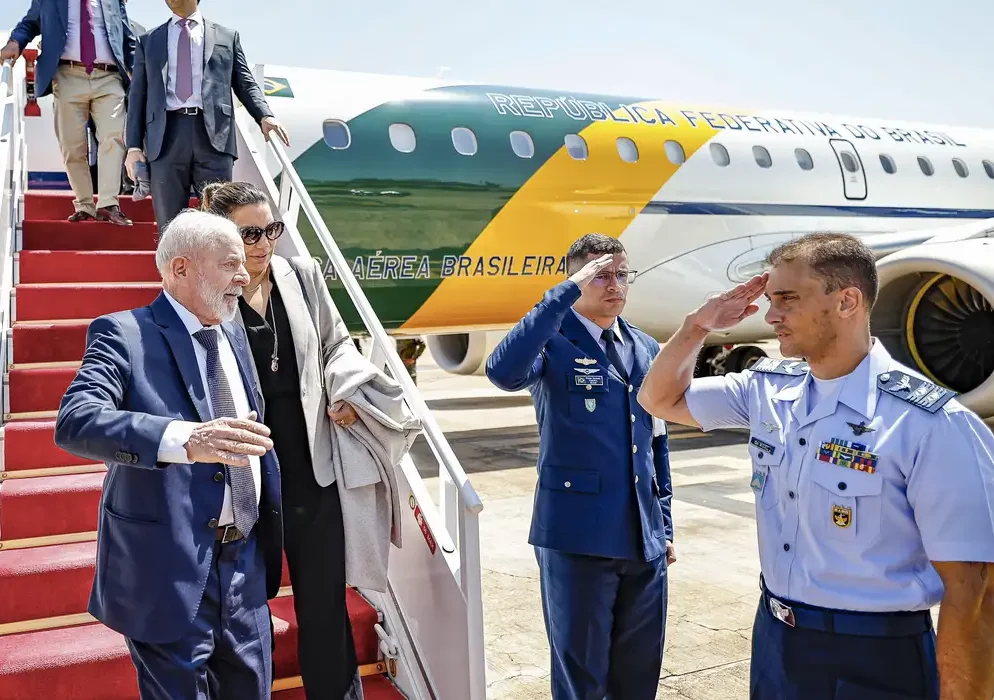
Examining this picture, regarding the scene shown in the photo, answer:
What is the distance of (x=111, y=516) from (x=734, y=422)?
1.51 meters

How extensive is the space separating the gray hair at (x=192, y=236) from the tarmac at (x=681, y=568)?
7.58 ft

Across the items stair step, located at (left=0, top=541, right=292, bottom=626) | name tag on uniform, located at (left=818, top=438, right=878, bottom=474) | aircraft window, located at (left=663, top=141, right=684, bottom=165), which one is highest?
aircraft window, located at (left=663, top=141, right=684, bottom=165)

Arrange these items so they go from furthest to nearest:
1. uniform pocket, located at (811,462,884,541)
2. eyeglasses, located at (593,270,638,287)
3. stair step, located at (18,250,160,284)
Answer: stair step, located at (18,250,160,284)
eyeglasses, located at (593,270,638,287)
uniform pocket, located at (811,462,884,541)

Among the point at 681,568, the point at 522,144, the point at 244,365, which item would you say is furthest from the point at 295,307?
the point at 522,144

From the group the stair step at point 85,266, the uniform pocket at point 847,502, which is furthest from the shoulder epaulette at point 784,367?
the stair step at point 85,266

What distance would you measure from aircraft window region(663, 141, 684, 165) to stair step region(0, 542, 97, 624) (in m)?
7.14

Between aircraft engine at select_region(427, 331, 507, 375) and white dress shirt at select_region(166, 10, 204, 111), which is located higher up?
white dress shirt at select_region(166, 10, 204, 111)

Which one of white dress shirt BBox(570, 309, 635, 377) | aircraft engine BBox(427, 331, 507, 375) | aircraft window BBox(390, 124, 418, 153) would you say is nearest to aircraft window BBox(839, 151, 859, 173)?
aircraft engine BBox(427, 331, 507, 375)

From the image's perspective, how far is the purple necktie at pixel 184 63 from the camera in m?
4.36

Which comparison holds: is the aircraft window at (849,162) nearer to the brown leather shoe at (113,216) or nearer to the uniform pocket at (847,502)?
the brown leather shoe at (113,216)

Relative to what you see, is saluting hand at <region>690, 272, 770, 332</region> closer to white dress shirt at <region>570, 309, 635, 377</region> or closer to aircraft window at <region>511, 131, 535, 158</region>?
white dress shirt at <region>570, 309, 635, 377</region>

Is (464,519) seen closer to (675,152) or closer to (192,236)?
(192,236)

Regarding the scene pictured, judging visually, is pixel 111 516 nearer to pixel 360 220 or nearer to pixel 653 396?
pixel 653 396

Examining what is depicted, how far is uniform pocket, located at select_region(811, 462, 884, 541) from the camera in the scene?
1874 mm
